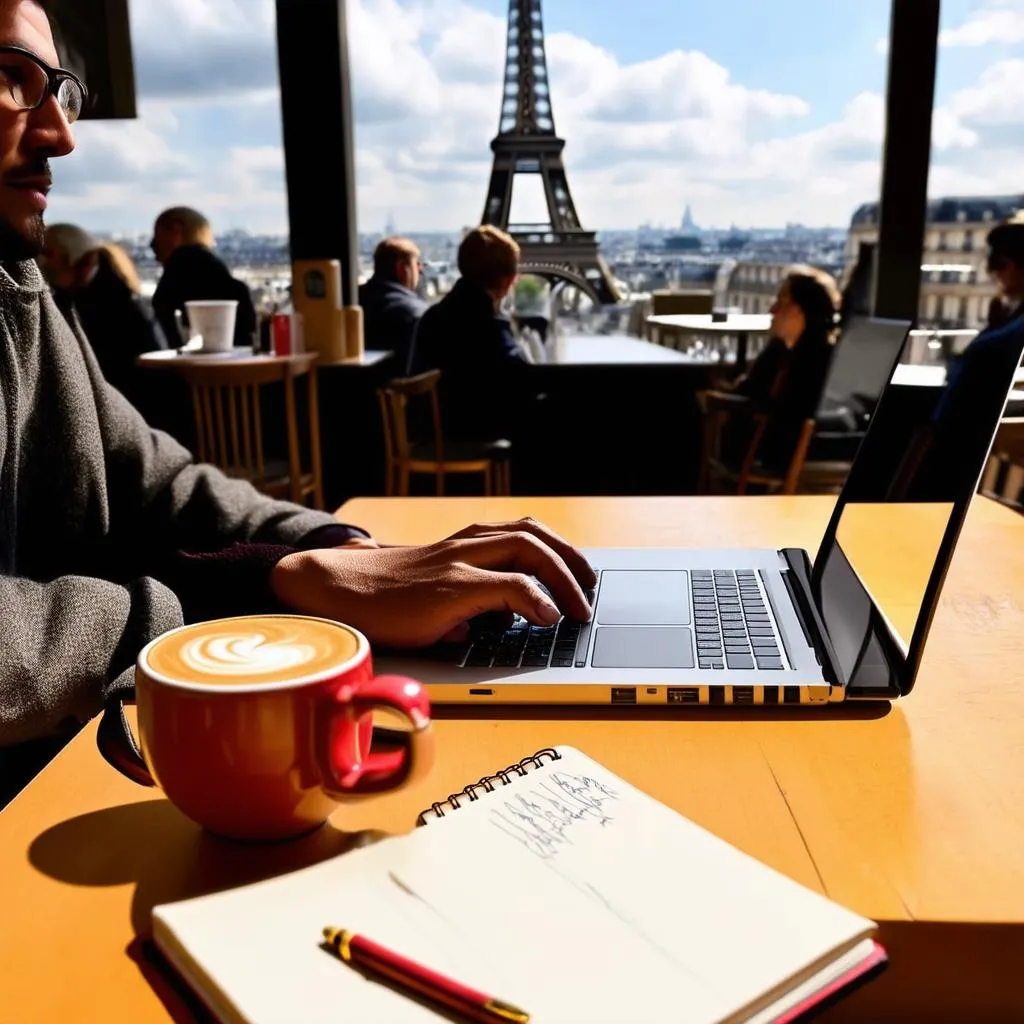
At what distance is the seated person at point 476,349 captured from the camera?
3.92 m

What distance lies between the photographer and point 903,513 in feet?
3.24

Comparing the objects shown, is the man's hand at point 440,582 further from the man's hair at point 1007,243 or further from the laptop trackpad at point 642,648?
the man's hair at point 1007,243

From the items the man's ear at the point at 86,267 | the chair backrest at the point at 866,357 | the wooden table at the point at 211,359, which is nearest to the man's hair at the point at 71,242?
the man's ear at the point at 86,267

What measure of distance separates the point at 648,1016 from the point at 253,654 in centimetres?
25

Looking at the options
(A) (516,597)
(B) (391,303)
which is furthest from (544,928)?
(B) (391,303)

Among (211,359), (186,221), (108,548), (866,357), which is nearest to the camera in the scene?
(108,548)

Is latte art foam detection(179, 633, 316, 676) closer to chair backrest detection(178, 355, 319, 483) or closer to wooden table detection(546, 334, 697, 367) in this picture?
chair backrest detection(178, 355, 319, 483)

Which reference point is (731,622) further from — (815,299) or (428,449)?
(428,449)

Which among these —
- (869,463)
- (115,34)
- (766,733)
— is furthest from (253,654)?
(115,34)

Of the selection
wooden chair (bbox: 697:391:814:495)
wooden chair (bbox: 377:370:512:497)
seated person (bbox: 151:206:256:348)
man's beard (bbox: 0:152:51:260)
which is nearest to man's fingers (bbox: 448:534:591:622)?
man's beard (bbox: 0:152:51:260)

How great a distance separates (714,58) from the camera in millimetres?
4652

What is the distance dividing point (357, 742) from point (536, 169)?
501 centimetres

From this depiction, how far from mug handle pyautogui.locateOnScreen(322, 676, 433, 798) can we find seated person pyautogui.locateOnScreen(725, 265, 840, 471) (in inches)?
120

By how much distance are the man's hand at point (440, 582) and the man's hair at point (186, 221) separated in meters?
4.15
